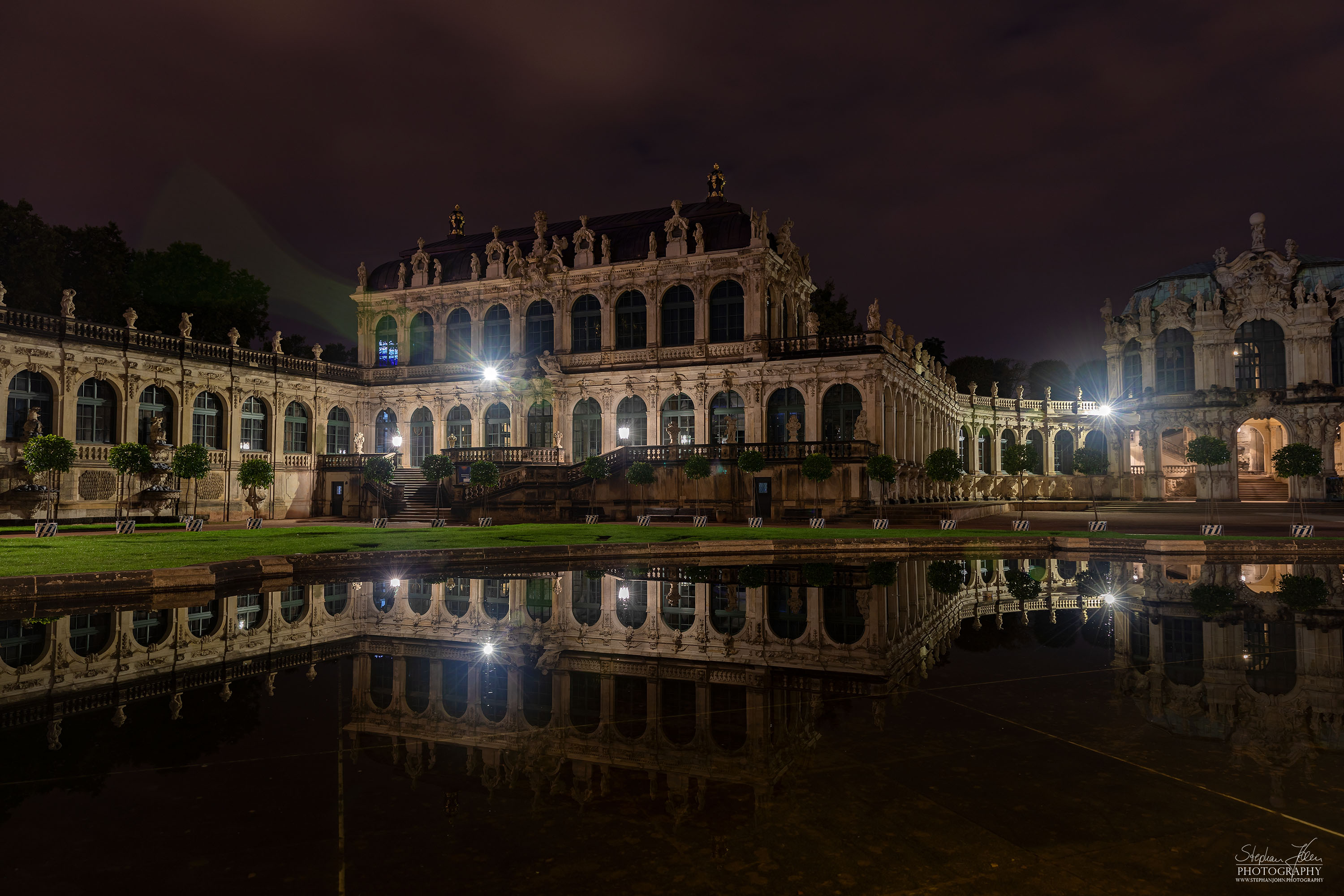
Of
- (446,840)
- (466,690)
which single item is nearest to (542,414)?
(466,690)

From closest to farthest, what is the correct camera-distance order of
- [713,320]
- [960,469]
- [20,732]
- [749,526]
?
[20,732] → [749,526] → [960,469] → [713,320]

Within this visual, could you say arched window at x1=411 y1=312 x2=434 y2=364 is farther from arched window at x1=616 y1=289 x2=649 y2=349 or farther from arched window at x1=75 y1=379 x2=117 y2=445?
arched window at x1=75 y1=379 x2=117 y2=445

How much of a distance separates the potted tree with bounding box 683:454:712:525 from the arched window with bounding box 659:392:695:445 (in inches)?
249

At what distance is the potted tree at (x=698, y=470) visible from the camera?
134 feet

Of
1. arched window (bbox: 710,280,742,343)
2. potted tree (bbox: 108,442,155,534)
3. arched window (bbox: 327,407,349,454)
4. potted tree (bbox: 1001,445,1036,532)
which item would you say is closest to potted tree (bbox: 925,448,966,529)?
arched window (bbox: 710,280,742,343)

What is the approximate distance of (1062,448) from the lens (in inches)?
2977

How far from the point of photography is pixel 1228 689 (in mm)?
7969

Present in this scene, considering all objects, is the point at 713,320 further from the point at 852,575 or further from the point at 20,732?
the point at 20,732

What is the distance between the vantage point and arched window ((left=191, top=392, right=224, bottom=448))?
43.9 metres

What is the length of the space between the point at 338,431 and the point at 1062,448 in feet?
205

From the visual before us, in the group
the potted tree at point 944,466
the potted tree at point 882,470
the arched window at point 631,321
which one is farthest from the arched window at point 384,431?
the potted tree at point 944,466

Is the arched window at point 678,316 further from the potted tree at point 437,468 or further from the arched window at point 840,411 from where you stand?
the potted tree at point 437,468

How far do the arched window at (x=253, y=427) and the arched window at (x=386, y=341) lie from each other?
35.7 feet

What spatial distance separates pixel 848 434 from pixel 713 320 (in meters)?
10.8
